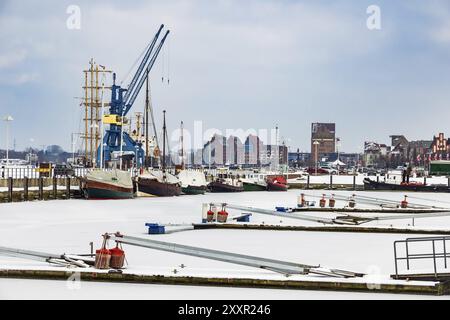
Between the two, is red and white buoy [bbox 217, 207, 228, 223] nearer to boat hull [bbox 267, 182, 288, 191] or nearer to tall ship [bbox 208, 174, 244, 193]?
tall ship [bbox 208, 174, 244, 193]

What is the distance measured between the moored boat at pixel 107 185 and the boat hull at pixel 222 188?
32370 millimetres

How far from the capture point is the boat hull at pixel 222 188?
4700 inches

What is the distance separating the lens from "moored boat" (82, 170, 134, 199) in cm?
8381

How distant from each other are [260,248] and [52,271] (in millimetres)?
10854

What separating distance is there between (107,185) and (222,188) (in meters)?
37.3

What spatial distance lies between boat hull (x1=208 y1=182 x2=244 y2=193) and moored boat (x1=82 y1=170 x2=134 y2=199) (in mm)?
32370

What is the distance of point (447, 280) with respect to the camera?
19.6m

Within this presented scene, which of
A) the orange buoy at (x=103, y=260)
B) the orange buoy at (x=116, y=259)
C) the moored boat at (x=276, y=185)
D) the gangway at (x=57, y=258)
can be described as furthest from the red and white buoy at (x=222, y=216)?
the moored boat at (x=276, y=185)

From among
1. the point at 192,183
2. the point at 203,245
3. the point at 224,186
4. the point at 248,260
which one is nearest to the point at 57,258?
the point at 248,260

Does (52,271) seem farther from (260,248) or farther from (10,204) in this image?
(10,204)

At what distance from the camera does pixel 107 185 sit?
84.9m

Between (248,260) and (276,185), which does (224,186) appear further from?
(248,260)

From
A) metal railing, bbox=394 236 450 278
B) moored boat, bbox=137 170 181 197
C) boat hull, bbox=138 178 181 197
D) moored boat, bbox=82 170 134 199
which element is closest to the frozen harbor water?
metal railing, bbox=394 236 450 278
